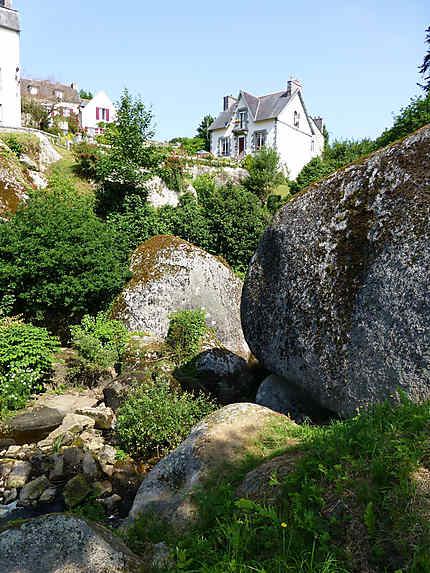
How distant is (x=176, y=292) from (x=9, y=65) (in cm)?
2771

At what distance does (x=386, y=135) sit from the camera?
28.7 meters

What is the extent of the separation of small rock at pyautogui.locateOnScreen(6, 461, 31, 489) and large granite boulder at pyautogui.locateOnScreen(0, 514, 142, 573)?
3762 mm

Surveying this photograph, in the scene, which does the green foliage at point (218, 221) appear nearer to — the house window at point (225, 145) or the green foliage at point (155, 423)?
the green foliage at point (155, 423)

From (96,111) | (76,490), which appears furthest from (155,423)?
(96,111)

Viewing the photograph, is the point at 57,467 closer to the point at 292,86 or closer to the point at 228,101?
the point at 292,86

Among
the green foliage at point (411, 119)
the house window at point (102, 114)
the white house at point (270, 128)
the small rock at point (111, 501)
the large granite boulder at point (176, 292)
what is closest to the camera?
the small rock at point (111, 501)

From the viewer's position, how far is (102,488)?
597cm

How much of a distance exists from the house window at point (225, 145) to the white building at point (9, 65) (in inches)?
806

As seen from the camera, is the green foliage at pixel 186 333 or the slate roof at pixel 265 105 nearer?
the green foliage at pixel 186 333

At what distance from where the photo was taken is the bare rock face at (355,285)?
4.36 m

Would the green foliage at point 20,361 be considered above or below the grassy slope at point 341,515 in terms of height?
below

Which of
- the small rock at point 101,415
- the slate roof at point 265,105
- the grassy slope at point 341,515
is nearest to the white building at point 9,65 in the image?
the slate roof at point 265,105

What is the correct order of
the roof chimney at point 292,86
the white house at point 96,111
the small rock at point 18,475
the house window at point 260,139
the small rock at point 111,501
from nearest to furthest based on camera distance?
the small rock at point 111,501 → the small rock at point 18,475 → the house window at point 260,139 → the roof chimney at point 292,86 → the white house at point 96,111

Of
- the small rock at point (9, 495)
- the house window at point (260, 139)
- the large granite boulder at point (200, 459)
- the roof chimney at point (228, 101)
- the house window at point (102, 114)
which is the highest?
the roof chimney at point (228, 101)
